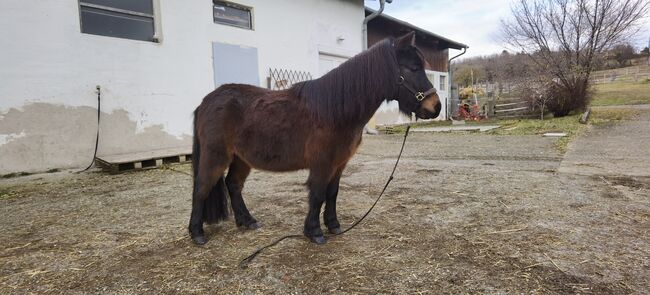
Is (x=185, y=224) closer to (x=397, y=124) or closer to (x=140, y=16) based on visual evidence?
(x=140, y=16)

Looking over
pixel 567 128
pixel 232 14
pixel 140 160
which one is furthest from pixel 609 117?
pixel 140 160

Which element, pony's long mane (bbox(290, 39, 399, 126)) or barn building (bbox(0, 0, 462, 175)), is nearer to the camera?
pony's long mane (bbox(290, 39, 399, 126))

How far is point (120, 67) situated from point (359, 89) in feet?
17.2

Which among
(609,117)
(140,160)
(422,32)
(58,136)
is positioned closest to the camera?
(58,136)

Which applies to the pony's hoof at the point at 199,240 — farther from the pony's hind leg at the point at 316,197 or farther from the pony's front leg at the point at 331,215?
the pony's front leg at the point at 331,215

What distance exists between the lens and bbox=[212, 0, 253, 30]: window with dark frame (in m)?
7.39

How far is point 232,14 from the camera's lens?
25.2 ft

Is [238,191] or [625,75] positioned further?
[625,75]

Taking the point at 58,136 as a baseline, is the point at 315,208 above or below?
below

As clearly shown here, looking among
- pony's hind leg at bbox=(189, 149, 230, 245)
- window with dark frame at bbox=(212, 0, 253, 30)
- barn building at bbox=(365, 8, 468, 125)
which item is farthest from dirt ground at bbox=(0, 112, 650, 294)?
barn building at bbox=(365, 8, 468, 125)

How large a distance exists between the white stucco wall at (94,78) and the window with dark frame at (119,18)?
17 cm

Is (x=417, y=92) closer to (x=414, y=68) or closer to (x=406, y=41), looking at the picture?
(x=414, y=68)

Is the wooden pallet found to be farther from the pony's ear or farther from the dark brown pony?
the pony's ear

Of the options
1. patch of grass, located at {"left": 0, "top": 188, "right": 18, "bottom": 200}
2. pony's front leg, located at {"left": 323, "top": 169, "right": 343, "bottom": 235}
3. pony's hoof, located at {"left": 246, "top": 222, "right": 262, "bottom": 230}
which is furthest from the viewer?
patch of grass, located at {"left": 0, "top": 188, "right": 18, "bottom": 200}
